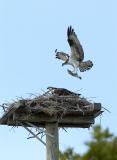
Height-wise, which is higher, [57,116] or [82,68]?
[82,68]

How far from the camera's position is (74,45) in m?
12.1

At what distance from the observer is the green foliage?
3559 mm

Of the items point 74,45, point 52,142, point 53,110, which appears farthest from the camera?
point 74,45

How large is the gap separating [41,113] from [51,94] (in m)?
0.53

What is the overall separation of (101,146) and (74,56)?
8.79m

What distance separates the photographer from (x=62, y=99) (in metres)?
10.9

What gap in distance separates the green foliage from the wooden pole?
7173mm

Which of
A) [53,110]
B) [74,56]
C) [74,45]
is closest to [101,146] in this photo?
[53,110]

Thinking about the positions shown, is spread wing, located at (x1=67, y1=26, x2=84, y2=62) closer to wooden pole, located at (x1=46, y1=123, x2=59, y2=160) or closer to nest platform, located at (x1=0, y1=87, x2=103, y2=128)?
nest platform, located at (x1=0, y1=87, x2=103, y2=128)

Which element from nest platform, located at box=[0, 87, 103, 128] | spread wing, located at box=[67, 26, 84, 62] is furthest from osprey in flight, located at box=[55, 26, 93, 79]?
nest platform, located at box=[0, 87, 103, 128]

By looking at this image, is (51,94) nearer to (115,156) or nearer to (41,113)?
(41,113)

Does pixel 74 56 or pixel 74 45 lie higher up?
pixel 74 45

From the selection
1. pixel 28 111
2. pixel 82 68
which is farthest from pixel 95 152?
pixel 82 68

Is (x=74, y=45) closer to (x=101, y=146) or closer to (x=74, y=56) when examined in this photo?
(x=74, y=56)
